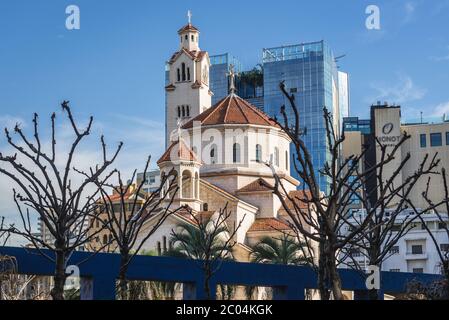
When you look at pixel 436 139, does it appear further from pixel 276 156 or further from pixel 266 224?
pixel 266 224

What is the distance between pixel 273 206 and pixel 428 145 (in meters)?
33.0

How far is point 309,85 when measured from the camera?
117625mm

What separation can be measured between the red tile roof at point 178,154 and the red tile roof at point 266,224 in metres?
6.98

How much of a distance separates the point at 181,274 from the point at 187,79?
60.6m

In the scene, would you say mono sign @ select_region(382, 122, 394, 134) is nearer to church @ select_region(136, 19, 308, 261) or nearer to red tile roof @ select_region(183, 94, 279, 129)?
church @ select_region(136, 19, 308, 261)

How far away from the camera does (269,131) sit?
229ft

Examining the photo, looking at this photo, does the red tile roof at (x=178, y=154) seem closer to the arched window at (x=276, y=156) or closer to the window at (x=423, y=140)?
the arched window at (x=276, y=156)

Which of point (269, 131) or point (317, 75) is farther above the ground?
point (317, 75)

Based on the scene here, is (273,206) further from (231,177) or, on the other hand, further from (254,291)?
(254,291)

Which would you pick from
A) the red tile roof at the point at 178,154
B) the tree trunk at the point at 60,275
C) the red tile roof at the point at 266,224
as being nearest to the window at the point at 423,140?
the red tile roof at the point at 266,224

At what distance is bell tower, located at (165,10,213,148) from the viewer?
286 ft

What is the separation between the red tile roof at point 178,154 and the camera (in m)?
62.5

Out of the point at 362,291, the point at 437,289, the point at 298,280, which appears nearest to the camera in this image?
the point at 437,289
